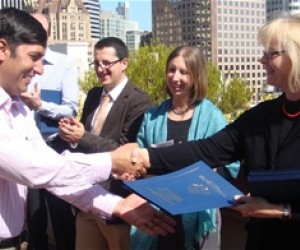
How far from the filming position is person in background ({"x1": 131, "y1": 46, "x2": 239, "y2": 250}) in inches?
122

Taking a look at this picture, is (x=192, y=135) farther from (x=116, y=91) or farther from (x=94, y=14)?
(x=94, y=14)

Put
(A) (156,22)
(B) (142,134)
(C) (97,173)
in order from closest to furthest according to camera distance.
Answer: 1. (C) (97,173)
2. (B) (142,134)
3. (A) (156,22)

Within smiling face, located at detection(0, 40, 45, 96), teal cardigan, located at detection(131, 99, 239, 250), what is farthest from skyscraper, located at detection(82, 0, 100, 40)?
smiling face, located at detection(0, 40, 45, 96)

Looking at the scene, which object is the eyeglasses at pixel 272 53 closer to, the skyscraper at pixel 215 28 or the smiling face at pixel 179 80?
the smiling face at pixel 179 80

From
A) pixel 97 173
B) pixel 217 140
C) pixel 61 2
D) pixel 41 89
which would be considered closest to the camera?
pixel 97 173

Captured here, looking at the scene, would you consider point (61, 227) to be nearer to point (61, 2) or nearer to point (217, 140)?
point (217, 140)

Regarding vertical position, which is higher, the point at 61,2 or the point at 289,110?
the point at 61,2

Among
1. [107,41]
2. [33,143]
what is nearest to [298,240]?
[33,143]

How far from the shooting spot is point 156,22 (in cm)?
11988

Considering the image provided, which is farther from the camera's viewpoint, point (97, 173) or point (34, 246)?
point (34, 246)

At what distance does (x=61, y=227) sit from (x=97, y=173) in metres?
1.86

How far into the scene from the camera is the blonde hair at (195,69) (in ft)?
11.1

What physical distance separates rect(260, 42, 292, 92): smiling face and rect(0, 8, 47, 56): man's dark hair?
0.90 m

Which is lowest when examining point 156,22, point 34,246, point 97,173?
point 34,246
